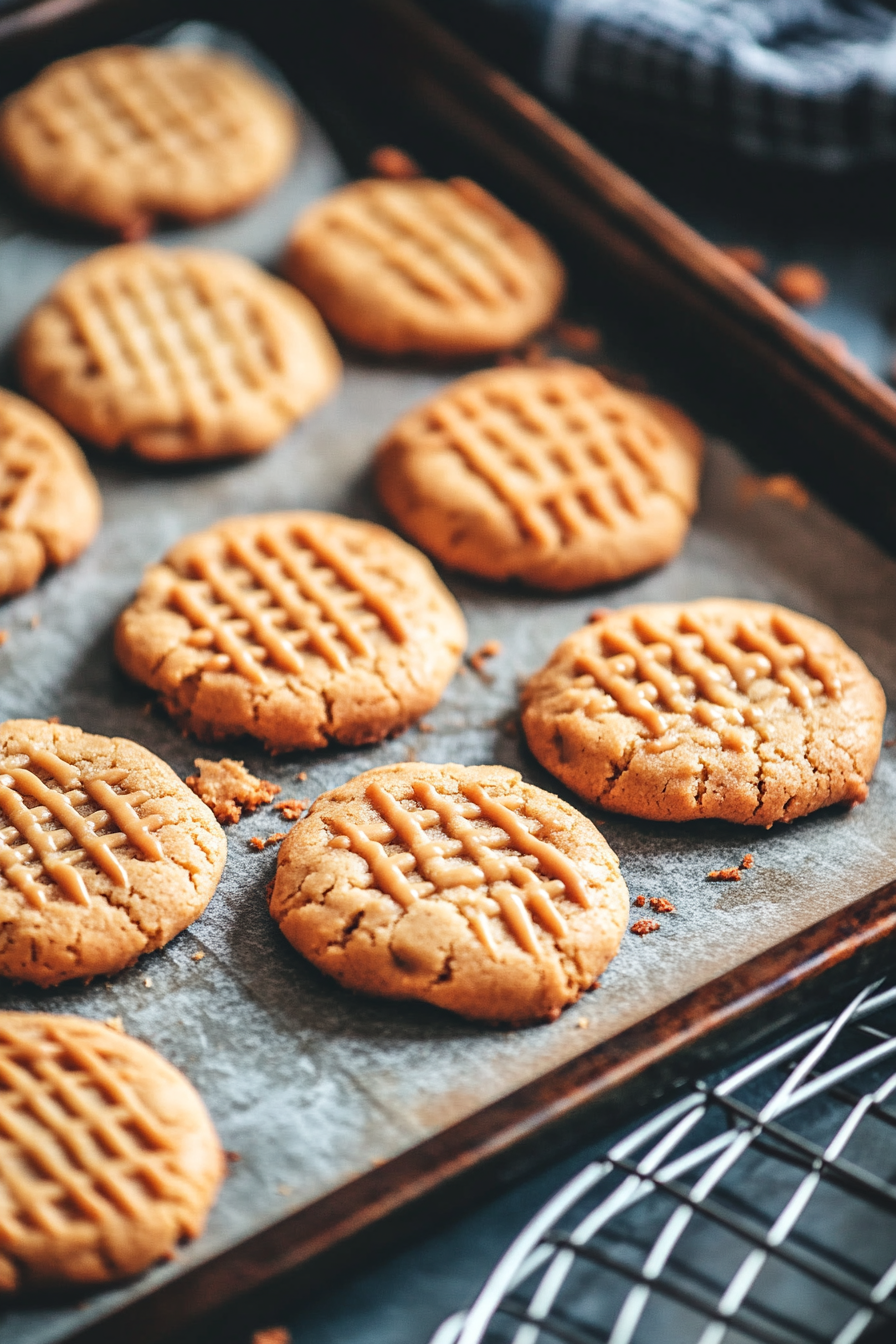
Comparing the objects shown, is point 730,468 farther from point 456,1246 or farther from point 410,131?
point 456,1246

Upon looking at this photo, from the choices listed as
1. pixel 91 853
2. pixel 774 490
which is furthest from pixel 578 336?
pixel 91 853

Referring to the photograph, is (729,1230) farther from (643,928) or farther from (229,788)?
(229,788)

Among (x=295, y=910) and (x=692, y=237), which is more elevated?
(x=692, y=237)

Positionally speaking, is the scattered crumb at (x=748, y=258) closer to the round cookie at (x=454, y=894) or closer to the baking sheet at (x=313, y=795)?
the baking sheet at (x=313, y=795)

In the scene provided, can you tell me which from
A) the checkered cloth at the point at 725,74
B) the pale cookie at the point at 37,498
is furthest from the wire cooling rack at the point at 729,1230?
the checkered cloth at the point at 725,74

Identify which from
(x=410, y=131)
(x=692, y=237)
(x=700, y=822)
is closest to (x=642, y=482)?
(x=692, y=237)
